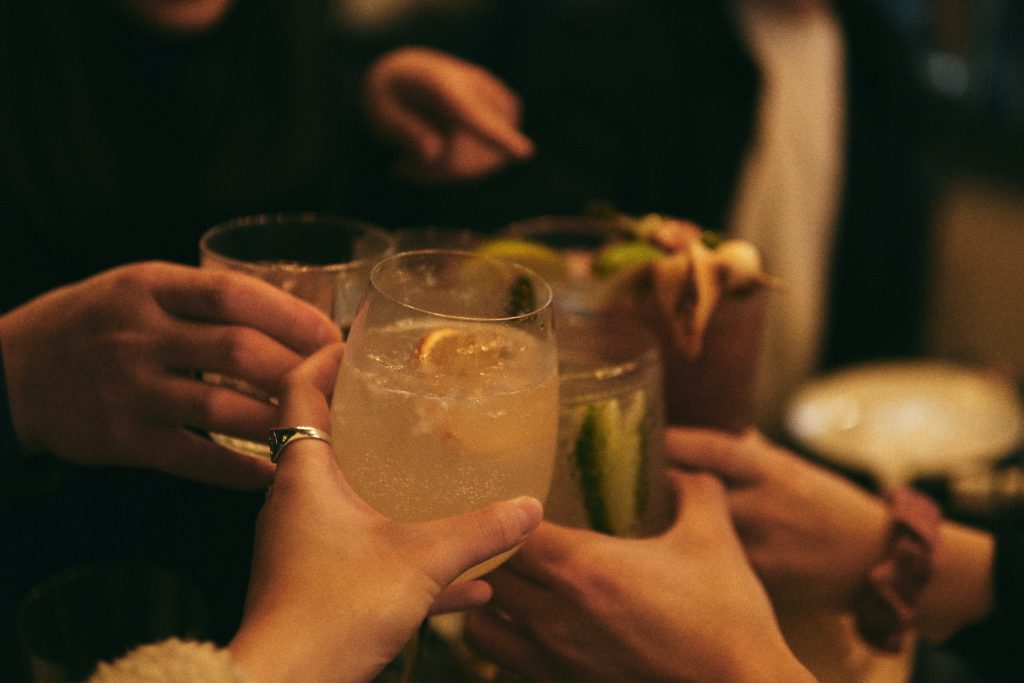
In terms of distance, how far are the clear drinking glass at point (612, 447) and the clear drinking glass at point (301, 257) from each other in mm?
219

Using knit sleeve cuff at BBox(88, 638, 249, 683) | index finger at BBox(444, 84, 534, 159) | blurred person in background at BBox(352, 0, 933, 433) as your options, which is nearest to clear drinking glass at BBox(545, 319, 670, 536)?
knit sleeve cuff at BBox(88, 638, 249, 683)

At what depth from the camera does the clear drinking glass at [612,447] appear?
0.87 metres

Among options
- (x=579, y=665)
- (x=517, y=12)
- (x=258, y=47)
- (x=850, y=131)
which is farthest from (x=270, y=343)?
(x=517, y=12)

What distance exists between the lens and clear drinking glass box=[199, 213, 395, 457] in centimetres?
88

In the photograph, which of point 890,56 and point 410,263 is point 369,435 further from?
point 890,56

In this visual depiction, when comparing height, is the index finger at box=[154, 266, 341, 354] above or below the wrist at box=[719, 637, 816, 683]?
above

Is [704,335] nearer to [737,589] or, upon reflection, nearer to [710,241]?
[710,241]

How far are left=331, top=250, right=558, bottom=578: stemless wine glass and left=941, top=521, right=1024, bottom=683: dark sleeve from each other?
2.19ft

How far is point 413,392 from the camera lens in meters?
0.70

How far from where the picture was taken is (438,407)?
0.70 meters

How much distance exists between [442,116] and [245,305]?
2.54 feet

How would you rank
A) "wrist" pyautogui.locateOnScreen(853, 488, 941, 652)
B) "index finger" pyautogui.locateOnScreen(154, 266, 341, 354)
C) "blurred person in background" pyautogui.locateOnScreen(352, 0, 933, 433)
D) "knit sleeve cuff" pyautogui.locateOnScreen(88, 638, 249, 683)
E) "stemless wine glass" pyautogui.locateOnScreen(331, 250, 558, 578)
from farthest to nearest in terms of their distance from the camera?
"blurred person in background" pyautogui.locateOnScreen(352, 0, 933, 433) → "wrist" pyautogui.locateOnScreen(853, 488, 941, 652) → "index finger" pyautogui.locateOnScreen(154, 266, 341, 354) → "stemless wine glass" pyautogui.locateOnScreen(331, 250, 558, 578) → "knit sleeve cuff" pyautogui.locateOnScreen(88, 638, 249, 683)

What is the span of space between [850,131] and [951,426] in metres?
1.41

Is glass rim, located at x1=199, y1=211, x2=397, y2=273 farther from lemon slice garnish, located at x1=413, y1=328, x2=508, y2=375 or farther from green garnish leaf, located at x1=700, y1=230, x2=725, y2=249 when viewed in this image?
green garnish leaf, located at x1=700, y1=230, x2=725, y2=249
